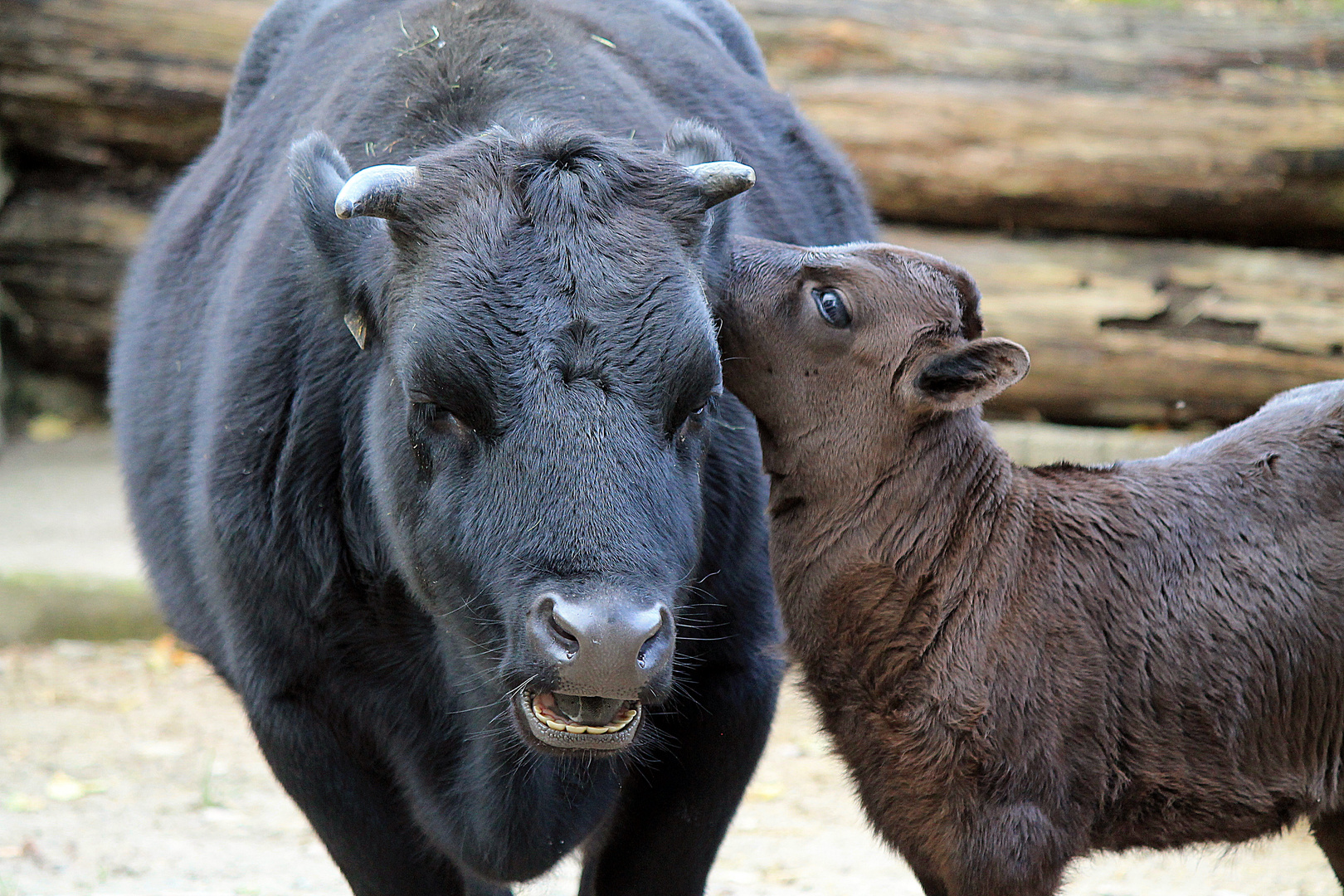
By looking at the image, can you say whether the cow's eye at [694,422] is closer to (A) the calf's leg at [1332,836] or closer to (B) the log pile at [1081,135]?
(A) the calf's leg at [1332,836]

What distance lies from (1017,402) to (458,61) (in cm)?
532

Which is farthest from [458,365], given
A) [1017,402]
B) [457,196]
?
[1017,402]

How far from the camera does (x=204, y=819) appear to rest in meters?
→ 6.34

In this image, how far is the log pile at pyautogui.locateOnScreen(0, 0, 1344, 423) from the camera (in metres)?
8.19

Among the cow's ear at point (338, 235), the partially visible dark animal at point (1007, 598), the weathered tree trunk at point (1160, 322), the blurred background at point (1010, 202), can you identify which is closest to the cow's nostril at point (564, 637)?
the partially visible dark animal at point (1007, 598)

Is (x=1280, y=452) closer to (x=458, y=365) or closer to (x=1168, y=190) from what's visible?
(x=458, y=365)

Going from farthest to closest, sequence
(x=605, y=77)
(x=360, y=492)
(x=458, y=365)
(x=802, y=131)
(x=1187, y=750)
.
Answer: (x=802, y=131) < (x=605, y=77) < (x=360, y=492) < (x=1187, y=750) < (x=458, y=365)

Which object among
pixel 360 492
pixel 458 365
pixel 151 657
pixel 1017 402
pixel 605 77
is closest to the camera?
pixel 458 365

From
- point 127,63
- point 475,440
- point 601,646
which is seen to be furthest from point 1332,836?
point 127,63

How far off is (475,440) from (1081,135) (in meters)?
6.00

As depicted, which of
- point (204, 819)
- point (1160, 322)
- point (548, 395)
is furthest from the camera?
point (1160, 322)

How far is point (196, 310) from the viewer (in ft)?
15.6

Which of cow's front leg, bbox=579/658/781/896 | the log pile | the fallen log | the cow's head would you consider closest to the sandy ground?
cow's front leg, bbox=579/658/781/896

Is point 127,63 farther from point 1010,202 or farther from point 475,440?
point 475,440
